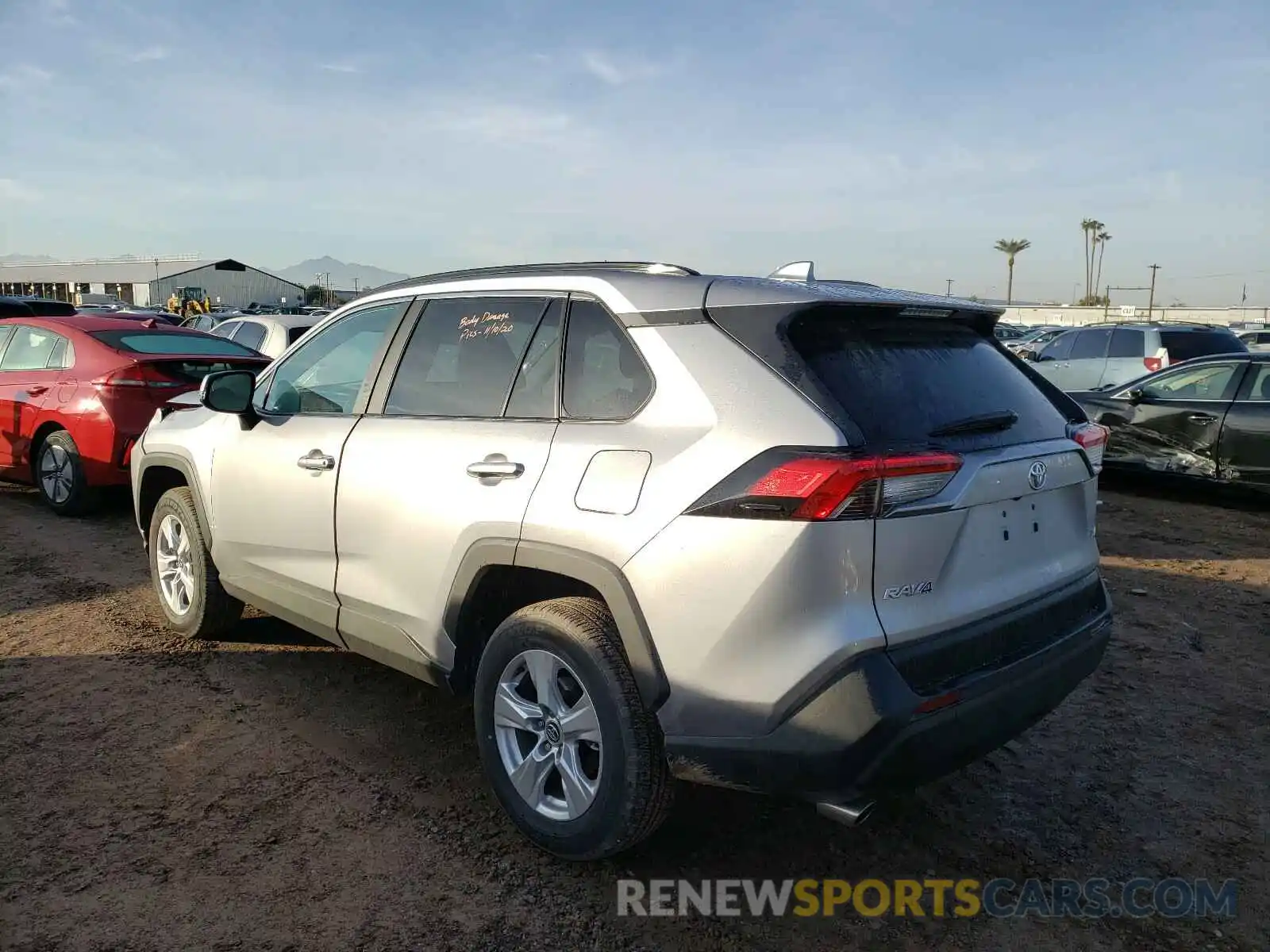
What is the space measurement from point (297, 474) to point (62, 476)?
471 cm

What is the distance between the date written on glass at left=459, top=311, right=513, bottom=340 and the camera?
329cm

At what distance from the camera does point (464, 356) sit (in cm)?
339

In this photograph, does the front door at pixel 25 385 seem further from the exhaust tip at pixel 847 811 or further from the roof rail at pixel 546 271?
the exhaust tip at pixel 847 811

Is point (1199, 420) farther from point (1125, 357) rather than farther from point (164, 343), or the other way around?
point (164, 343)

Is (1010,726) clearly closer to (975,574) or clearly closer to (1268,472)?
(975,574)

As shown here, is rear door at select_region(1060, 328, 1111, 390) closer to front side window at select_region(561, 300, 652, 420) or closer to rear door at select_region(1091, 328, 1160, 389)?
rear door at select_region(1091, 328, 1160, 389)

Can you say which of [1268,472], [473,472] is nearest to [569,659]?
[473,472]

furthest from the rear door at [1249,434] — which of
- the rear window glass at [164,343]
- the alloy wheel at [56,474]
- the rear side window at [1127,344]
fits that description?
the alloy wheel at [56,474]

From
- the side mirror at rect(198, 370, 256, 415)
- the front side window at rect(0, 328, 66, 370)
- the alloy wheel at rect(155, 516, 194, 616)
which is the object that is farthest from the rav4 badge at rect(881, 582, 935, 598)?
the front side window at rect(0, 328, 66, 370)

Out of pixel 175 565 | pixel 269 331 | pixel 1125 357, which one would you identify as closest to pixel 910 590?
pixel 175 565

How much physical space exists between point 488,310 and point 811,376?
1.37 m

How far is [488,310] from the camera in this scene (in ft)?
11.1

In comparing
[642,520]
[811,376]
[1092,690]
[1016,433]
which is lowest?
[1092,690]

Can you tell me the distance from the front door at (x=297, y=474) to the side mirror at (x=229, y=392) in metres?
0.10
